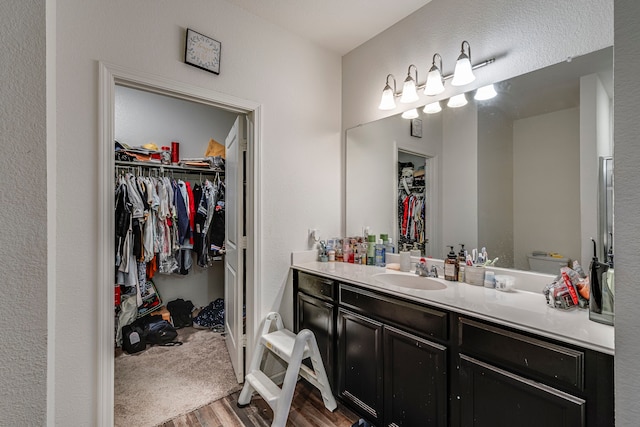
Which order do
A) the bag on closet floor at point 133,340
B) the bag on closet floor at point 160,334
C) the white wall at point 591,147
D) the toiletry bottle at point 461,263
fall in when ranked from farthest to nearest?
1. the bag on closet floor at point 160,334
2. the bag on closet floor at point 133,340
3. the toiletry bottle at point 461,263
4. the white wall at point 591,147

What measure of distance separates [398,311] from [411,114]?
139 centimetres

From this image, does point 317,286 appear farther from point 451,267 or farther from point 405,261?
point 451,267

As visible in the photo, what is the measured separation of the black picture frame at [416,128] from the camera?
82.6 inches

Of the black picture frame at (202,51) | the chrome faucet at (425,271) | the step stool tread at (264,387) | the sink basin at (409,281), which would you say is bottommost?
the step stool tread at (264,387)

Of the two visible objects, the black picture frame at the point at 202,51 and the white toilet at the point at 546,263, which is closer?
the white toilet at the point at 546,263

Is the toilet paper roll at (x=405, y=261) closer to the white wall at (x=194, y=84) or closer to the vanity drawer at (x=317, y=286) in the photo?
the vanity drawer at (x=317, y=286)

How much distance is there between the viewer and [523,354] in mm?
Answer: 1088

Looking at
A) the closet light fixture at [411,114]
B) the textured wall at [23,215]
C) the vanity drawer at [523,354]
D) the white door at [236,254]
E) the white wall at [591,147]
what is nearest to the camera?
the textured wall at [23,215]

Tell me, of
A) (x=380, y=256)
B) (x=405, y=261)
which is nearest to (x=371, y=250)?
(x=380, y=256)

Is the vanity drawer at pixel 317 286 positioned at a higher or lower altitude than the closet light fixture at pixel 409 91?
lower

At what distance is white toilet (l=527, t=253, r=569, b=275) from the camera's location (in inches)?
58.0

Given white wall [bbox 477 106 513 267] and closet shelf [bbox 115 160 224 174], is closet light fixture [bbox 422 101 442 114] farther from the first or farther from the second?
closet shelf [bbox 115 160 224 174]

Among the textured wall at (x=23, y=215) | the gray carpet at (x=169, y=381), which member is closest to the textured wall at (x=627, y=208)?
the textured wall at (x=23, y=215)

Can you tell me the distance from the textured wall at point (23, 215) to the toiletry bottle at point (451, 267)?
5.99ft
